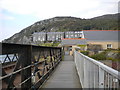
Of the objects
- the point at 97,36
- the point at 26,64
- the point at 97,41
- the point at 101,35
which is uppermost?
the point at 101,35

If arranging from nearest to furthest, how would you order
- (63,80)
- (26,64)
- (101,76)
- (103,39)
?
(101,76)
(26,64)
(63,80)
(103,39)

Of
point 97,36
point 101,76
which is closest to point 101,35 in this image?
point 97,36

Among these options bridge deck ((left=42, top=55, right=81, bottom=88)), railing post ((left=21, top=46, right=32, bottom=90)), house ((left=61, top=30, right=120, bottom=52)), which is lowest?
bridge deck ((left=42, top=55, right=81, bottom=88))

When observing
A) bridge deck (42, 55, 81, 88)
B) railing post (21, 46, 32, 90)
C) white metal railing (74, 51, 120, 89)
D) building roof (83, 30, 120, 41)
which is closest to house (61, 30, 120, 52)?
building roof (83, 30, 120, 41)

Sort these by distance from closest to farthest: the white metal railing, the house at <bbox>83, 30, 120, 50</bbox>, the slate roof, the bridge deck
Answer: the white metal railing < the bridge deck < the slate roof < the house at <bbox>83, 30, 120, 50</bbox>

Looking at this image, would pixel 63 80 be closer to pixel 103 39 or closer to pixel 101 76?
pixel 101 76

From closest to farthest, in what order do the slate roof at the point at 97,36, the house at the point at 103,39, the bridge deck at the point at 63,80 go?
1. the bridge deck at the point at 63,80
2. the slate roof at the point at 97,36
3. the house at the point at 103,39

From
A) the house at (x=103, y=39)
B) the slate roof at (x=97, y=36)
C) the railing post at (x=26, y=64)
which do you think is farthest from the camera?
the house at (x=103, y=39)

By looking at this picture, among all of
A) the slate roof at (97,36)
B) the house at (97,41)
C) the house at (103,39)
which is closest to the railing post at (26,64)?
the house at (97,41)

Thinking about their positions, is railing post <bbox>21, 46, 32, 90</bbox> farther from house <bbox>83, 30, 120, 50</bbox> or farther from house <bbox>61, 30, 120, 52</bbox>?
house <bbox>83, 30, 120, 50</bbox>

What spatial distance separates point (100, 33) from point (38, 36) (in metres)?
41.1

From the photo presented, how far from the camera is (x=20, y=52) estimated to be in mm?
3771

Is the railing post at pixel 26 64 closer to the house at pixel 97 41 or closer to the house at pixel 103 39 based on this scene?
the house at pixel 97 41

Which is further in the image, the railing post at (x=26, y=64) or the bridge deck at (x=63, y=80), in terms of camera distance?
the bridge deck at (x=63, y=80)
